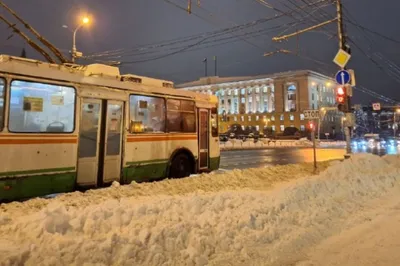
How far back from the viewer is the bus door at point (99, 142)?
8.95 meters

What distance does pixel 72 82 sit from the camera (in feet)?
28.6

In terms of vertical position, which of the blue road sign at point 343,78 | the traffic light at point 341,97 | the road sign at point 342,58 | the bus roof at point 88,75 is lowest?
the bus roof at point 88,75

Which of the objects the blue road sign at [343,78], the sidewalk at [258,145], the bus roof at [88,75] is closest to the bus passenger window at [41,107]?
the bus roof at [88,75]

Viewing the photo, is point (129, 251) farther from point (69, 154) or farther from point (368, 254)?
point (69, 154)

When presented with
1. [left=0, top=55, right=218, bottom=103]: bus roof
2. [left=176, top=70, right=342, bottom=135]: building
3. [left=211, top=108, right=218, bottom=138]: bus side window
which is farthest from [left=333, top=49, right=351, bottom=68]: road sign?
[left=176, top=70, right=342, bottom=135]: building

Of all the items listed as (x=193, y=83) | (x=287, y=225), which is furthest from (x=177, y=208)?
(x=193, y=83)

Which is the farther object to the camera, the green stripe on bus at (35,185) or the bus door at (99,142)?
the bus door at (99,142)

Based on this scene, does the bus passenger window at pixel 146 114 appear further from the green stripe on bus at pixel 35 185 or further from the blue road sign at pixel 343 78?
the blue road sign at pixel 343 78

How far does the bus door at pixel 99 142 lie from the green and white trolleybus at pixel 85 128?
0.08ft

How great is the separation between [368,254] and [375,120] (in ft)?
439

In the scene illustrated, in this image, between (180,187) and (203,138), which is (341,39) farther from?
(180,187)

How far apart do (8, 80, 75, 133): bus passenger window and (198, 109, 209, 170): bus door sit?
5.41m

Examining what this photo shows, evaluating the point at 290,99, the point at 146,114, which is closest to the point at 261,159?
the point at 146,114

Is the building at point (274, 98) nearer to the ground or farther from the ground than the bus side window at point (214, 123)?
farther from the ground
